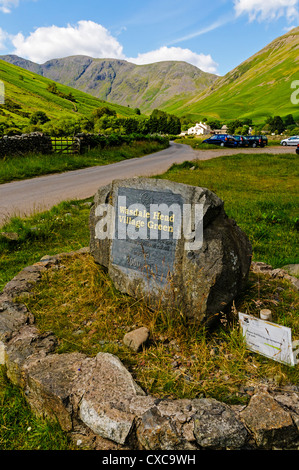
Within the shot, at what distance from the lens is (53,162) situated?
747 inches

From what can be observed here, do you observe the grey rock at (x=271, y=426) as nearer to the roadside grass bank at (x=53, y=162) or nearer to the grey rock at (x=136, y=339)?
the grey rock at (x=136, y=339)

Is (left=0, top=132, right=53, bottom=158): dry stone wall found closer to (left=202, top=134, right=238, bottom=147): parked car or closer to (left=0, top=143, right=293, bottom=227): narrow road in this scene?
(left=0, top=143, right=293, bottom=227): narrow road

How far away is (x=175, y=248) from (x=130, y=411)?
2.01 m

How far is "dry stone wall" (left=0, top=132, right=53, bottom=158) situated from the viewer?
59.6 feet

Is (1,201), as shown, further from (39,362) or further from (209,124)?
(209,124)

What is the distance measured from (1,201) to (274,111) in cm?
16428

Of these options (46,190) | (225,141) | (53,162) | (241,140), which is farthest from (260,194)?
(241,140)

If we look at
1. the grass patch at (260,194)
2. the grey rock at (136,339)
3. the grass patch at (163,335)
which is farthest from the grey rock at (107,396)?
the grass patch at (260,194)

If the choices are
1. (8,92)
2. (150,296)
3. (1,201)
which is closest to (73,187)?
(1,201)

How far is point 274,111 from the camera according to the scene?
15038 cm

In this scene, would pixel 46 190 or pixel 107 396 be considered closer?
pixel 107 396

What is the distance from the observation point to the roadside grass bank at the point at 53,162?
631 inches

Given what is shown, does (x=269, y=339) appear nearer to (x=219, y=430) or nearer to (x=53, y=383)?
(x=219, y=430)

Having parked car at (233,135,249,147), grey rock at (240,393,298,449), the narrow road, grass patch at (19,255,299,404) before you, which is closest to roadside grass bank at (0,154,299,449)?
grass patch at (19,255,299,404)
